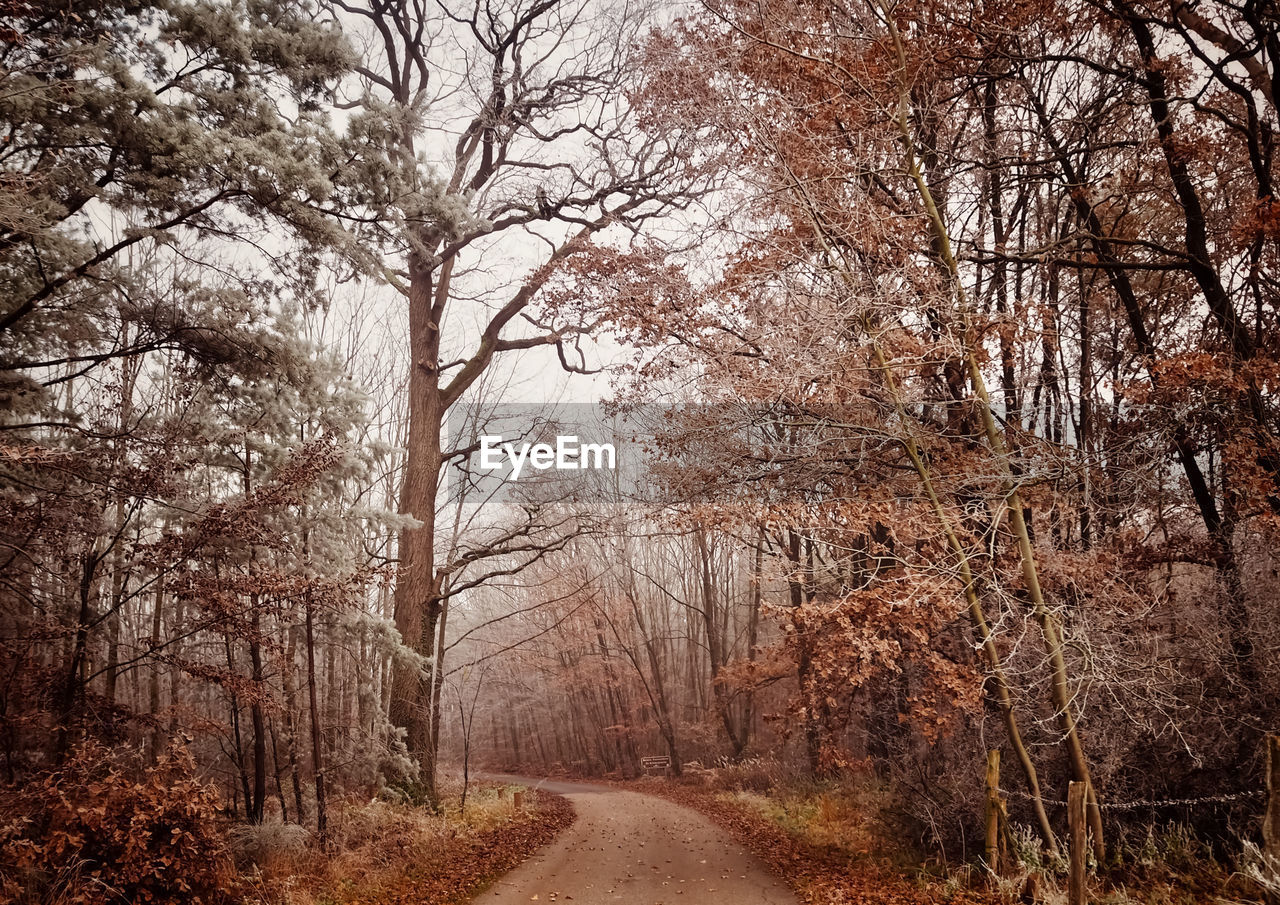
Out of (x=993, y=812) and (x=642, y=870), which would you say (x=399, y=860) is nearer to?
(x=642, y=870)

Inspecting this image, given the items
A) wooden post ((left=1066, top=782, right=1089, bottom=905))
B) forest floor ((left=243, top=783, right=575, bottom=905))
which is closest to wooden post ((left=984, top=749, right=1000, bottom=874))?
wooden post ((left=1066, top=782, right=1089, bottom=905))

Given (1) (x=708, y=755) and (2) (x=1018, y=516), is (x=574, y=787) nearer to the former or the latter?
(1) (x=708, y=755)

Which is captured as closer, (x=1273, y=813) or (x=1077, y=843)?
(x=1273, y=813)

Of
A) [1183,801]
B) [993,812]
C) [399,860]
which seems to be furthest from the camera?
[399,860]

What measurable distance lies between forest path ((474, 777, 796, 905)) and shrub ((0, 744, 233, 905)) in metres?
3.00

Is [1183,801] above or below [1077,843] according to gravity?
above

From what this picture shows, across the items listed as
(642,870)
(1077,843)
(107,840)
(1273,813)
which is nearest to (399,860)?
(642,870)

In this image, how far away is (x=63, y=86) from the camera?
17.3 ft

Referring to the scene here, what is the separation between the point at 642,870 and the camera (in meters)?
8.95

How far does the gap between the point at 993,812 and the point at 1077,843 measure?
1428 millimetres

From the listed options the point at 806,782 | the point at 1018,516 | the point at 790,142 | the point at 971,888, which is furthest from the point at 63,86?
the point at 806,782

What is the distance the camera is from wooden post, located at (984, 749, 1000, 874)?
6539 millimetres

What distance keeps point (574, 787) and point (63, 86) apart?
2473cm

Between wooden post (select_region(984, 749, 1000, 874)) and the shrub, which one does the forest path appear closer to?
wooden post (select_region(984, 749, 1000, 874))
